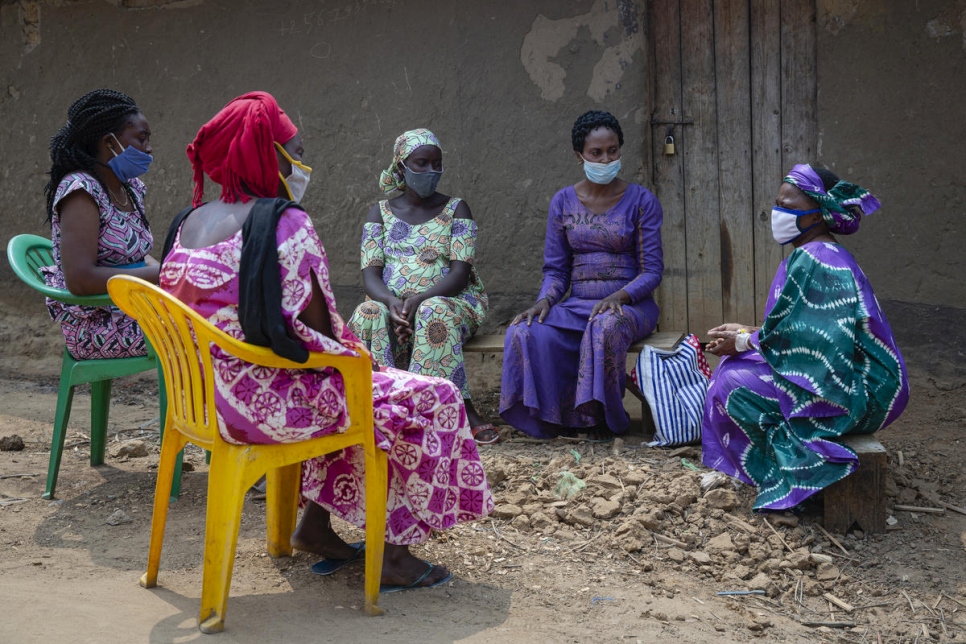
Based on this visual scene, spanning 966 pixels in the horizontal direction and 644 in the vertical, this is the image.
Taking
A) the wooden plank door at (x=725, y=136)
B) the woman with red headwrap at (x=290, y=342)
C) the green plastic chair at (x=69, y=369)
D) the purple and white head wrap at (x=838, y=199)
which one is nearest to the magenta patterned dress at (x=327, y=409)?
the woman with red headwrap at (x=290, y=342)

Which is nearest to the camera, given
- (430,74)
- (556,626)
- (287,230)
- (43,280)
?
(287,230)

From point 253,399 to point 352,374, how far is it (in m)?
0.30

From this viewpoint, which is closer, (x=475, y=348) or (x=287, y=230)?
(x=287, y=230)

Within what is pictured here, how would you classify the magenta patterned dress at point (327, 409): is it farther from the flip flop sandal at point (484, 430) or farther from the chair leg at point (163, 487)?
the flip flop sandal at point (484, 430)

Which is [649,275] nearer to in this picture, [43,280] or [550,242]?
[550,242]

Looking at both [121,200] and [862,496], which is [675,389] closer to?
[862,496]

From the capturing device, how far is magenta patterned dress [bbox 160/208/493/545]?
2.89 metres

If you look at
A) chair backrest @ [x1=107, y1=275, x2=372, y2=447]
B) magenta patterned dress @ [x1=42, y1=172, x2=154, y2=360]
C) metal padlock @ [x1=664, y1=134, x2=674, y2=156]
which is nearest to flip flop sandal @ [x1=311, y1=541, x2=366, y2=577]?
chair backrest @ [x1=107, y1=275, x2=372, y2=447]

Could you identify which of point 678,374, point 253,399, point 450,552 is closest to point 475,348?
point 678,374

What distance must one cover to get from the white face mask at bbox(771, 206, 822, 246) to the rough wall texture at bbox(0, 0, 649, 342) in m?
1.98

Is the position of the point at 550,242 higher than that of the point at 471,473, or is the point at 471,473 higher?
the point at 550,242

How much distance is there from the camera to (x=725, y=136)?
609 centimetres

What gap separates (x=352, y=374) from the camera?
9.89 feet

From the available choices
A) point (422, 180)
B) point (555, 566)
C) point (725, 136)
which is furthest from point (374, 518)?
point (725, 136)
